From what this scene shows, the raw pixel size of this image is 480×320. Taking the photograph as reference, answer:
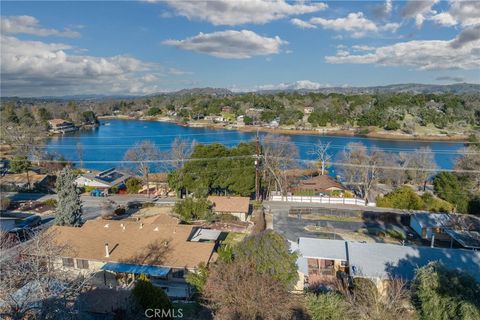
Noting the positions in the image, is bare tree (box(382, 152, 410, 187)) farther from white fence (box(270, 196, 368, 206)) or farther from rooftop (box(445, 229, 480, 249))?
rooftop (box(445, 229, 480, 249))

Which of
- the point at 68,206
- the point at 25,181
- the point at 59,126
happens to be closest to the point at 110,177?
the point at 25,181

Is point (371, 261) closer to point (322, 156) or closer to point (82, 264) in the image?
point (82, 264)

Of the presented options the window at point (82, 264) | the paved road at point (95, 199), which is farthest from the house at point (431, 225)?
the window at point (82, 264)

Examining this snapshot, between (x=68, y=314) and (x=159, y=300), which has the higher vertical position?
(x=68, y=314)

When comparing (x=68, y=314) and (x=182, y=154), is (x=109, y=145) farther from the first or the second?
(x=68, y=314)

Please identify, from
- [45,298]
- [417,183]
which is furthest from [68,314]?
[417,183]

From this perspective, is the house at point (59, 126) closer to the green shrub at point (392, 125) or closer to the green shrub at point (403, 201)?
the green shrub at point (392, 125)
